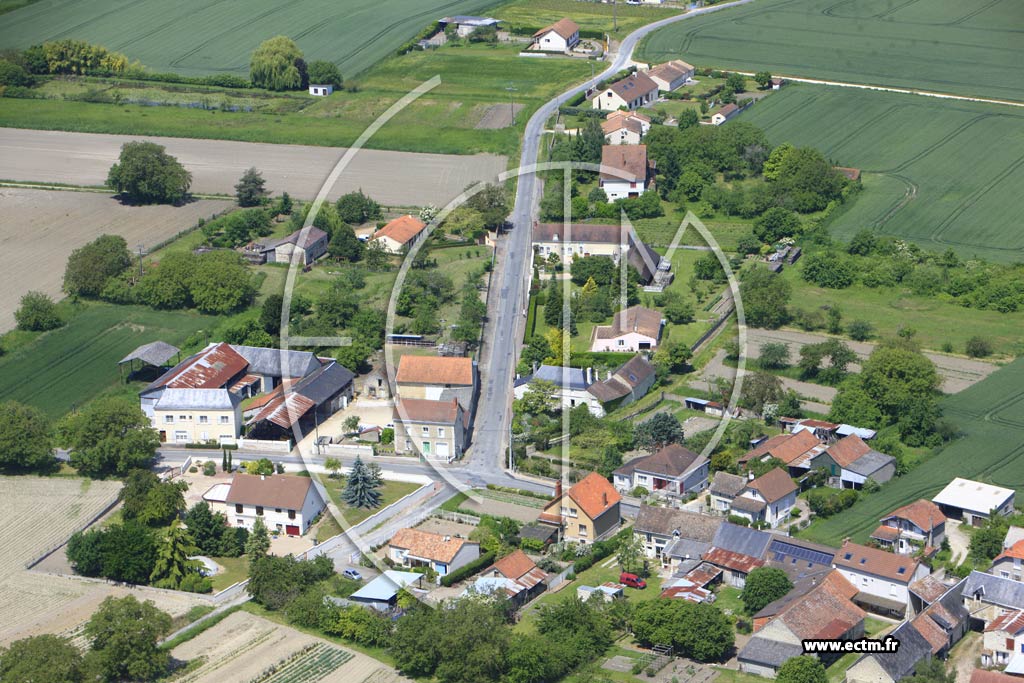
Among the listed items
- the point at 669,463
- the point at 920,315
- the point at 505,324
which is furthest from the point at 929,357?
the point at 505,324

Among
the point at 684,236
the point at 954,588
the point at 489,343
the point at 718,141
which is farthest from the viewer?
the point at 718,141

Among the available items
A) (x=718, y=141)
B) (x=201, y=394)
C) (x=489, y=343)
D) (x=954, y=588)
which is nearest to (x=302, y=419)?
(x=201, y=394)

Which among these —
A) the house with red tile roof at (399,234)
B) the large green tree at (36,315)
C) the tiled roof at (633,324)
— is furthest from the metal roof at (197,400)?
the house with red tile roof at (399,234)

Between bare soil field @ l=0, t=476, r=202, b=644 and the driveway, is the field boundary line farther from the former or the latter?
bare soil field @ l=0, t=476, r=202, b=644

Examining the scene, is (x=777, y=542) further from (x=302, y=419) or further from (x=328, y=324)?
(x=328, y=324)

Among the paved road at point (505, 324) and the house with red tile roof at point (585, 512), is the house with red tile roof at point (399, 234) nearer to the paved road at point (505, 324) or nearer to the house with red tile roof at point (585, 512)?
the paved road at point (505, 324)

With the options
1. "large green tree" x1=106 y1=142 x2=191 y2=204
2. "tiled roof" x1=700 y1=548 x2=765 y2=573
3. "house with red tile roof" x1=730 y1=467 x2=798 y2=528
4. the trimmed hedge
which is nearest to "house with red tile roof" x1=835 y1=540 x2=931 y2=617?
"tiled roof" x1=700 y1=548 x2=765 y2=573

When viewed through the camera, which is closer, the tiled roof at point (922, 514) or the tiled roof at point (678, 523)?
the tiled roof at point (922, 514)
